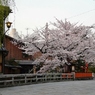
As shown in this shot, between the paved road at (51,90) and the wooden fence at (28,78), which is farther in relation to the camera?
the wooden fence at (28,78)

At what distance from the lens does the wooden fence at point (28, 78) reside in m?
22.0

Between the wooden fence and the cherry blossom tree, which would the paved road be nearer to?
the wooden fence

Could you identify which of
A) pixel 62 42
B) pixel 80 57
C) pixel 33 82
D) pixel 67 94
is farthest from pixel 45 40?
pixel 67 94

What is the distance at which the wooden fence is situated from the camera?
21953mm

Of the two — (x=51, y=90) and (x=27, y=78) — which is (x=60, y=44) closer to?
(x=27, y=78)

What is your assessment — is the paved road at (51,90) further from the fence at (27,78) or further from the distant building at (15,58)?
the distant building at (15,58)

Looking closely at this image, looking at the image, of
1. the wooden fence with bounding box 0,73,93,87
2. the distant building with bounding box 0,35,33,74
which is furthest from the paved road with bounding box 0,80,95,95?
the distant building with bounding box 0,35,33,74

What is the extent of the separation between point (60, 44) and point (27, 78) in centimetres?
1380

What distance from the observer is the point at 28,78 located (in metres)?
26.0

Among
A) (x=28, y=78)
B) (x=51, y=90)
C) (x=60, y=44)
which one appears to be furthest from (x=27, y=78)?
(x=60, y=44)

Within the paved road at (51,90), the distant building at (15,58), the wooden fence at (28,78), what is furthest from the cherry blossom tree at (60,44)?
the paved road at (51,90)

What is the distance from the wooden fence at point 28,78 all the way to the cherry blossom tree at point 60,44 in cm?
450

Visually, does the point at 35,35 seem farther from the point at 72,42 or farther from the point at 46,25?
the point at 72,42

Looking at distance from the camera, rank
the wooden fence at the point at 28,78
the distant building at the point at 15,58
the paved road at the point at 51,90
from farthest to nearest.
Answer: the distant building at the point at 15,58
the wooden fence at the point at 28,78
the paved road at the point at 51,90
